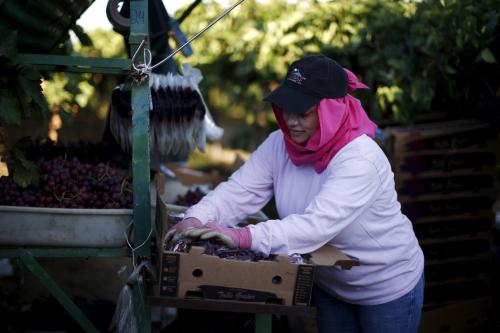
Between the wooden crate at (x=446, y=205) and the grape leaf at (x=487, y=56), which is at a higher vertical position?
the grape leaf at (x=487, y=56)

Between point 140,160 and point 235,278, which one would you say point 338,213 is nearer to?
point 235,278

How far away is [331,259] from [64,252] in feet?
3.70

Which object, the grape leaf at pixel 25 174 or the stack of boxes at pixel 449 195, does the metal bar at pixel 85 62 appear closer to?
the grape leaf at pixel 25 174

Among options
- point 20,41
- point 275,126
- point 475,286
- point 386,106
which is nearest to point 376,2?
point 386,106

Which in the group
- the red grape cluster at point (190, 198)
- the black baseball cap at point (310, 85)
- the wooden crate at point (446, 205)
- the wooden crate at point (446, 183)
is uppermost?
the black baseball cap at point (310, 85)

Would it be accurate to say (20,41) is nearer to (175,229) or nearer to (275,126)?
(175,229)

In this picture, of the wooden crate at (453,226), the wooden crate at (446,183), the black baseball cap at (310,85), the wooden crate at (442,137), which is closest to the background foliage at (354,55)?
the wooden crate at (442,137)

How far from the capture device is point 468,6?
13.5 feet

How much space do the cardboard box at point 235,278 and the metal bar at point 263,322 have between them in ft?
0.33

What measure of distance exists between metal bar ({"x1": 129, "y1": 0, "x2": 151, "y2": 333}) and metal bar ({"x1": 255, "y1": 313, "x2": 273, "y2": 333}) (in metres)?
0.50

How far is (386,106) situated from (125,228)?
2.58m

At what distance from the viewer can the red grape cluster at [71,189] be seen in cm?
285

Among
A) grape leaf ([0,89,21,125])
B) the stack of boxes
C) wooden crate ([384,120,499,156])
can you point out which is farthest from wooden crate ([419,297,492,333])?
grape leaf ([0,89,21,125])

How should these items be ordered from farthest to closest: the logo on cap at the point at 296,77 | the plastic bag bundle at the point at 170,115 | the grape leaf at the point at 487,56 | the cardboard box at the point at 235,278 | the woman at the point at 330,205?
the grape leaf at the point at 487,56
the plastic bag bundle at the point at 170,115
the logo on cap at the point at 296,77
the woman at the point at 330,205
the cardboard box at the point at 235,278
